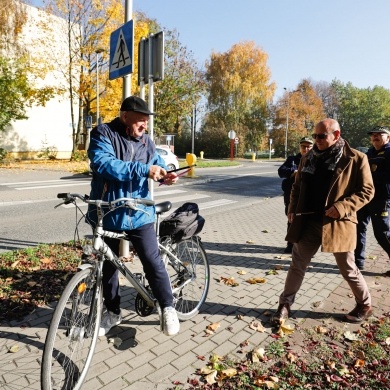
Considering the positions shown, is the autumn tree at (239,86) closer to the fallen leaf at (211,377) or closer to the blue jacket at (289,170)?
the blue jacket at (289,170)

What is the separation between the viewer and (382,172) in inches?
186

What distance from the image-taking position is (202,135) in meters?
47.9

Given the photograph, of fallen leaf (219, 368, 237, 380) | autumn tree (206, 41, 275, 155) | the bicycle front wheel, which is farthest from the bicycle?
autumn tree (206, 41, 275, 155)

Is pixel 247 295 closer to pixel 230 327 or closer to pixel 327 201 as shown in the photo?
pixel 230 327

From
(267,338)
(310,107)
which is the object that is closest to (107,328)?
(267,338)

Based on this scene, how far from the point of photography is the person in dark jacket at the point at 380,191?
15.5ft

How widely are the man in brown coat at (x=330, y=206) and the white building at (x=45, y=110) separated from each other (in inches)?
857

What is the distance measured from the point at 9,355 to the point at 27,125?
26.1 meters

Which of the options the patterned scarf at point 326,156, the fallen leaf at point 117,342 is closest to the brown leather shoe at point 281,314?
the patterned scarf at point 326,156

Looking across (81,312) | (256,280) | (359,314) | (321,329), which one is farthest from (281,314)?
(81,312)

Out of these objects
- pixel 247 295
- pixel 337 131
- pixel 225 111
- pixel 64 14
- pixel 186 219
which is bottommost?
pixel 247 295

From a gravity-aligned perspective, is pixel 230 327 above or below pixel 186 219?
below

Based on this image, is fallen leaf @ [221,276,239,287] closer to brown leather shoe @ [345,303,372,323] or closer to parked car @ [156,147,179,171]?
brown leather shoe @ [345,303,372,323]

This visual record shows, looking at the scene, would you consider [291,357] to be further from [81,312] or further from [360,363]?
[81,312]
